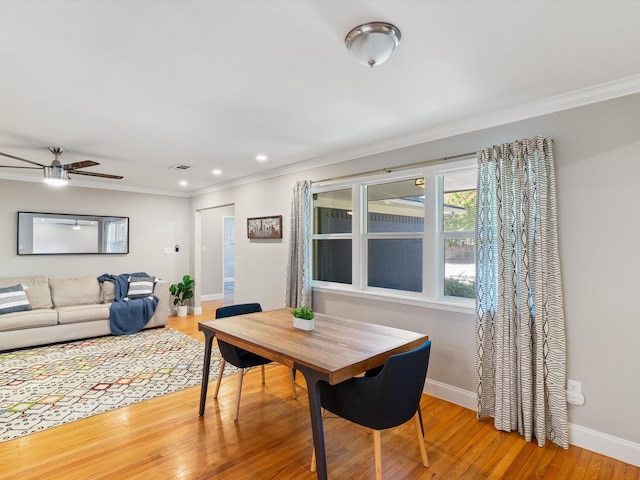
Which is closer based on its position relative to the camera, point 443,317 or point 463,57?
point 463,57

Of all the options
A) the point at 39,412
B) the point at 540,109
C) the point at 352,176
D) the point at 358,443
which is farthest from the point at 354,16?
the point at 39,412

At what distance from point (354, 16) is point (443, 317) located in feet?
8.07

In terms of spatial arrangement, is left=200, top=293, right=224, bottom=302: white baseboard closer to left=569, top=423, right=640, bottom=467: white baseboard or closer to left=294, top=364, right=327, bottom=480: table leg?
left=294, top=364, right=327, bottom=480: table leg

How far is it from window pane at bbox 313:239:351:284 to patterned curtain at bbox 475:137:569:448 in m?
1.59

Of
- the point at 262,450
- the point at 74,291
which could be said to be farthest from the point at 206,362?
the point at 74,291

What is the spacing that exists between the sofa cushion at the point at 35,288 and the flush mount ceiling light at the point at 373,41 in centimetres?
547

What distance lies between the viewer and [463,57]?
1.89 meters

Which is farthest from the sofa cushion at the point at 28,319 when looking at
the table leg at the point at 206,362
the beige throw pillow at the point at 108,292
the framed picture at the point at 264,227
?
the table leg at the point at 206,362

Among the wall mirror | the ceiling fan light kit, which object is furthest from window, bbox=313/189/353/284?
the wall mirror

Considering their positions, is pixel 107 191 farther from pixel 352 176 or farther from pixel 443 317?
pixel 443 317

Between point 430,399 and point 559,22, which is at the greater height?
point 559,22

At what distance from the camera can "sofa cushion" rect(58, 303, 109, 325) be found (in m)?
4.68

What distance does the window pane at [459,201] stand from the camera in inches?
119

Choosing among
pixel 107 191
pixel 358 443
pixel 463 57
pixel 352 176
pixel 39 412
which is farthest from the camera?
pixel 107 191
